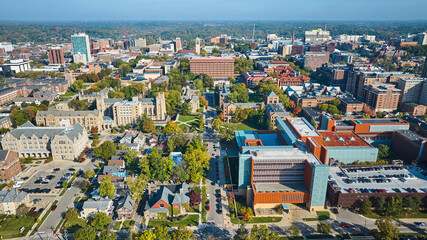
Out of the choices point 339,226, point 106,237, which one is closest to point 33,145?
point 106,237

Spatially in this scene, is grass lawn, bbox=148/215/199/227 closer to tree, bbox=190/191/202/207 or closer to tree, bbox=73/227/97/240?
tree, bbox=190/191/202/207

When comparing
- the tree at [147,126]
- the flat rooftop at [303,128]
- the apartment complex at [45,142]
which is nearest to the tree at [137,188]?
the apartment complex at [45,142]

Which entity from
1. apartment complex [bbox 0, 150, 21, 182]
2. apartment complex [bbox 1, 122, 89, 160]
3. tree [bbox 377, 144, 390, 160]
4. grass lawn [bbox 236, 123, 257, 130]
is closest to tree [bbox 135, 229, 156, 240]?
apartment complex [bbox 1, 122, 89, 160]

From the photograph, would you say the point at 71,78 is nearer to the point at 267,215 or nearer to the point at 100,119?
the point at 100,119

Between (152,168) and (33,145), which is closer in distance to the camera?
(152,168)

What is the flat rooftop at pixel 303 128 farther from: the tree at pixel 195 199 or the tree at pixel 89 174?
the tree at pixel 89 174

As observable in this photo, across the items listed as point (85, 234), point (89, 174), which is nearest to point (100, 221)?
point (85, 234)
